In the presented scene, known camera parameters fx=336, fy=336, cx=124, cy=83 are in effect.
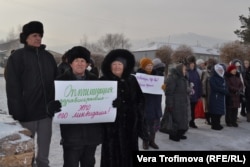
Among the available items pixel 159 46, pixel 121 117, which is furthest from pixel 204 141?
pixel 159 46

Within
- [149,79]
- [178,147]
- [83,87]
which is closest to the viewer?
[83,87]

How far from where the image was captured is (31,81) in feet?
13.3

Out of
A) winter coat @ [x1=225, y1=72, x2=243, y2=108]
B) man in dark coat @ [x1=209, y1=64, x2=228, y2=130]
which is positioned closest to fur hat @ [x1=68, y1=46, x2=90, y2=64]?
man in dark coat @ [x1=209, y1=64, x2=228, y2=130]

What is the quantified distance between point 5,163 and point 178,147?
4.50 meters

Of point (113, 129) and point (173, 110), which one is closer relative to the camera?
point (113, 129)

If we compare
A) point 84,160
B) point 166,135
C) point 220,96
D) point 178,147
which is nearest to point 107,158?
point 84,160

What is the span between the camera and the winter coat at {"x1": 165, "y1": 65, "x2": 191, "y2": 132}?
276 inches

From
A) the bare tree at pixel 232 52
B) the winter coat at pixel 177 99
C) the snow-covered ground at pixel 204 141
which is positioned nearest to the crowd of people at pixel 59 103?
the snow-covered ground at pixel 204 141

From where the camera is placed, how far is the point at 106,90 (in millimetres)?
3879

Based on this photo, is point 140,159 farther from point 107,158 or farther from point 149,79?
point 149,79

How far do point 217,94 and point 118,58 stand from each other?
5.11 meters

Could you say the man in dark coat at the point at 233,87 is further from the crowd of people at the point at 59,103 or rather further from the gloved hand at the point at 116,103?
the gloved hand at the point at 116,103

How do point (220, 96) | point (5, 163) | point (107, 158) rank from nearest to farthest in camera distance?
point (5, 163) → point (107, 158) → point (220, 96)

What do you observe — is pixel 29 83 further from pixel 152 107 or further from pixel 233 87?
pixel 233 87
